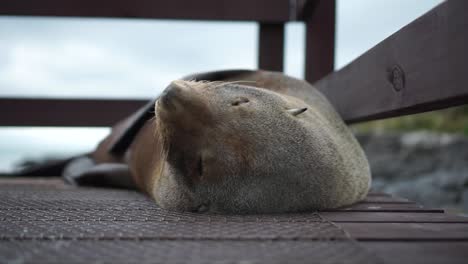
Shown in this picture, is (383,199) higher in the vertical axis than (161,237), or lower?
lower

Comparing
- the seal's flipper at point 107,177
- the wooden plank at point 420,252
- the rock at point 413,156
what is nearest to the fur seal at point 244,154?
the wooden plank at point 420,252

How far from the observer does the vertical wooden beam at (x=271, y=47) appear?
4711 mm

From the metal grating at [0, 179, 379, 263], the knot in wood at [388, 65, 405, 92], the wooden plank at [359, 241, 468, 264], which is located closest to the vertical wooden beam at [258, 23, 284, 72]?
the knot in wood at [388, 65, 405, 92]

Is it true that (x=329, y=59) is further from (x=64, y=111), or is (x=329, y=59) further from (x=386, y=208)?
(x=64, y=111)

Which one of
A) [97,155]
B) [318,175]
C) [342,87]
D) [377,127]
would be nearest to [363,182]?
[318,175]

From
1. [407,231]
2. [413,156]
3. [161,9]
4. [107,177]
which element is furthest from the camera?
[413,156]

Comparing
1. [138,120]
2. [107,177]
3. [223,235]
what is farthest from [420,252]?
[138,120]

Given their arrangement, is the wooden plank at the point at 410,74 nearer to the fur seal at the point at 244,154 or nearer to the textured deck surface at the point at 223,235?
the fur seal at the point at 244,154

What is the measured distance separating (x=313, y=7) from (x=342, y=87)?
94 cm

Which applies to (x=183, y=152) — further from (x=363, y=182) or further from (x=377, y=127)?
(x=377, y=127)

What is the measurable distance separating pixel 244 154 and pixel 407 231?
2.25 ft

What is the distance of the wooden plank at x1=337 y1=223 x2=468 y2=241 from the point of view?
1761 mm

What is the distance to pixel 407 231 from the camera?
6.22 feet

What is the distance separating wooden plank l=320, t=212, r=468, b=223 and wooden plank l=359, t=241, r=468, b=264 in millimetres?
473
